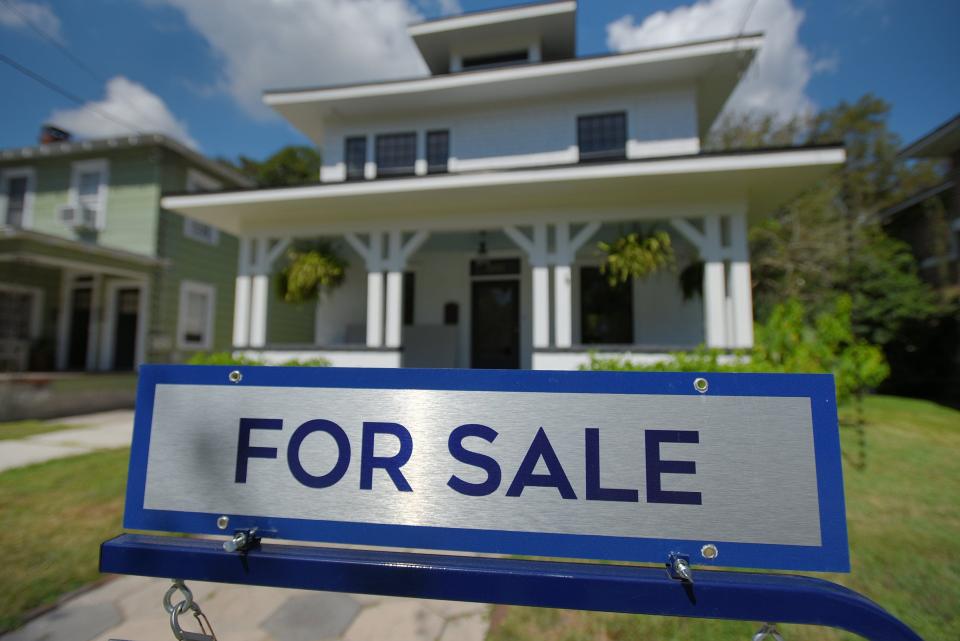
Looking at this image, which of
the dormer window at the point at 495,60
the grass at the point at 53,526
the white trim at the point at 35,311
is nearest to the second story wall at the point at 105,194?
the white trim at the point at 35,311

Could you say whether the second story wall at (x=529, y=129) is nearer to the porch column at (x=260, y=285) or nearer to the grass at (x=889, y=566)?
the porch column at (x=260, y=285)

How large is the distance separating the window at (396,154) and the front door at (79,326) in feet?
28.1

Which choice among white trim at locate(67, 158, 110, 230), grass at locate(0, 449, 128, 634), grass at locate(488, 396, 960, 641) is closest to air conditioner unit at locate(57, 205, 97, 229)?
white trim at locate(67, 158, 110, 230)

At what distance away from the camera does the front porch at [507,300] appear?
249 inches

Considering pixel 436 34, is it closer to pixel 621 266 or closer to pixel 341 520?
pixel 621 266

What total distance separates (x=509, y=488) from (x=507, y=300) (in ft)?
27.4

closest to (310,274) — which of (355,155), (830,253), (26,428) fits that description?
(355,155)

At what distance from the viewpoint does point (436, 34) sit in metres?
8.98

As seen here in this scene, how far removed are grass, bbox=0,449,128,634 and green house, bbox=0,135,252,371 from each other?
268 inches

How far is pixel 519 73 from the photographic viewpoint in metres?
7.89

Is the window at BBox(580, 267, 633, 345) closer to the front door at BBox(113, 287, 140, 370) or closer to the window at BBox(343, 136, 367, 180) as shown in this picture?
the window at BBox(343, 136, 367, 180)

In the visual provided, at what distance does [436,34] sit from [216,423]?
10.0m

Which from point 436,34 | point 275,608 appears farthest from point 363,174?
point 275,608

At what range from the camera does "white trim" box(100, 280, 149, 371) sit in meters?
10.3
